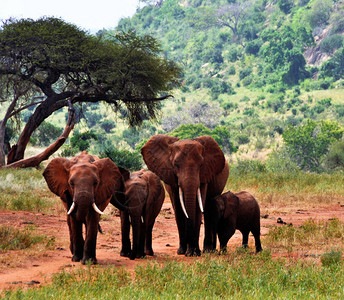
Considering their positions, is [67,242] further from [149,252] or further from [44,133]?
[44,133]

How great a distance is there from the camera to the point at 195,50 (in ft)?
342

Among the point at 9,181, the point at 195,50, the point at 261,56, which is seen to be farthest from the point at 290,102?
the point at 9,181

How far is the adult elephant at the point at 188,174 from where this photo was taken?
8.39 m

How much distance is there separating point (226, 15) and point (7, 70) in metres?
91.8

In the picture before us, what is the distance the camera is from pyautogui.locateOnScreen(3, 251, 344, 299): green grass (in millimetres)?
5590

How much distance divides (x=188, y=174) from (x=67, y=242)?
2.79 meters

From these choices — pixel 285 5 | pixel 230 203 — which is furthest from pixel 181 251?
pixel 285 5

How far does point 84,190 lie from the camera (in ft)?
24.1

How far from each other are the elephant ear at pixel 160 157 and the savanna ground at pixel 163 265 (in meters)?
1.24

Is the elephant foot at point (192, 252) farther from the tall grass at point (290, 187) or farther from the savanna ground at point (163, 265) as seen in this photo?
the tall grass at point (290, 187)

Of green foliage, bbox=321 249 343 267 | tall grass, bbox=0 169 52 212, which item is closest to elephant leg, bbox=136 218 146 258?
green foliage, bbox=321 249 343 267

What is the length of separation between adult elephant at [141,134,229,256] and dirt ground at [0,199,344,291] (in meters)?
0.48

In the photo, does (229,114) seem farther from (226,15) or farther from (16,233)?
(16,233)

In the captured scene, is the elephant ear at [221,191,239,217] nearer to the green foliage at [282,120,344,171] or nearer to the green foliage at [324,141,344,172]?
the green foliage at [324,141,344,172]
